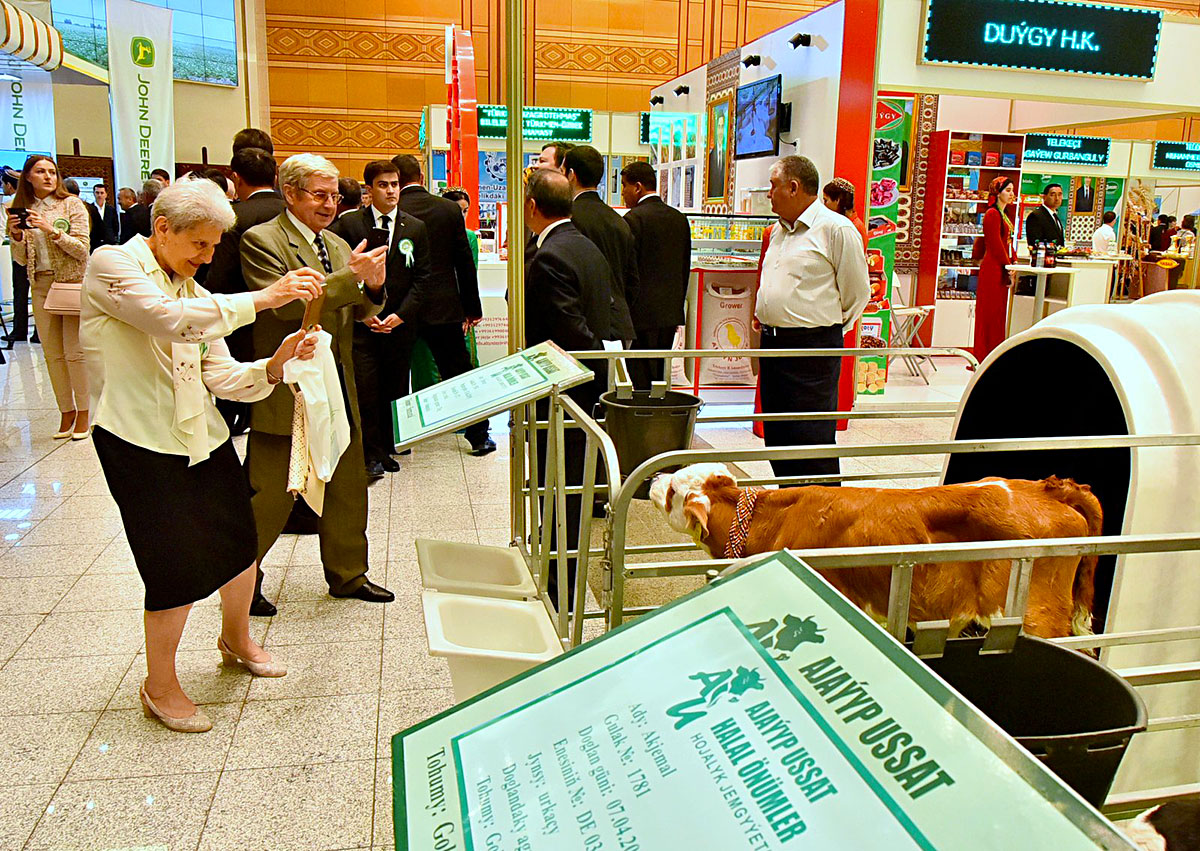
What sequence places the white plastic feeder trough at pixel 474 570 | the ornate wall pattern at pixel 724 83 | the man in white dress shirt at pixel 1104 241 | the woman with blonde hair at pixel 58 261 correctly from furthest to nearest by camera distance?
the man in white dress shirt at pixel 1104 241
the ornate wall pattern at pixel 724 83
the woman with blonde hair at pixel 58 261
the white plastic feeder trough at pixel 474 570

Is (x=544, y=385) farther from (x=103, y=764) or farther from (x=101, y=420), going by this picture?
(x=103, y=764)

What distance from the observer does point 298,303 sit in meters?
3.08

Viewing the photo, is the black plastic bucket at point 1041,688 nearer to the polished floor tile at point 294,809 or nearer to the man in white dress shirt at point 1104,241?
the polished floor tile at point 294,809

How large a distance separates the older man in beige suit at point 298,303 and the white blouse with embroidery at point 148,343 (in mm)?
545

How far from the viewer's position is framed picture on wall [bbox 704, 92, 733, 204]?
9.13 meters

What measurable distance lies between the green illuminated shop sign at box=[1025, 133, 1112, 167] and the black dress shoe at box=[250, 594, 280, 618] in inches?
488

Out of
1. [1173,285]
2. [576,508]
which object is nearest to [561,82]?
[1173,285]

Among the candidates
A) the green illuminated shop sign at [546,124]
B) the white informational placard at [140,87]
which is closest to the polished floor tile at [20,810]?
the white informational placard at [140,87]

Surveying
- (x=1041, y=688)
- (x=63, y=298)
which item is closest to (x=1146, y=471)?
(x=1041, y=688)

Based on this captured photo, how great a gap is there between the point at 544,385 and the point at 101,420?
1.09 meters

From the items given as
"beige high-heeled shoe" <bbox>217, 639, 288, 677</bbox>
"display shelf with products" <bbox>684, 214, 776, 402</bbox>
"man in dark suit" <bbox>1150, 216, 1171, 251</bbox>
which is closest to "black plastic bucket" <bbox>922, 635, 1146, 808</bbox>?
"beige high-heeled shoe" <bbox>217, 639, 288, 677</bbox>

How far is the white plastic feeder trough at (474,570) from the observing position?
95.4 inches

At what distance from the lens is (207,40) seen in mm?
11094

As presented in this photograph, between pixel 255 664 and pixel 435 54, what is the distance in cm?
1504
